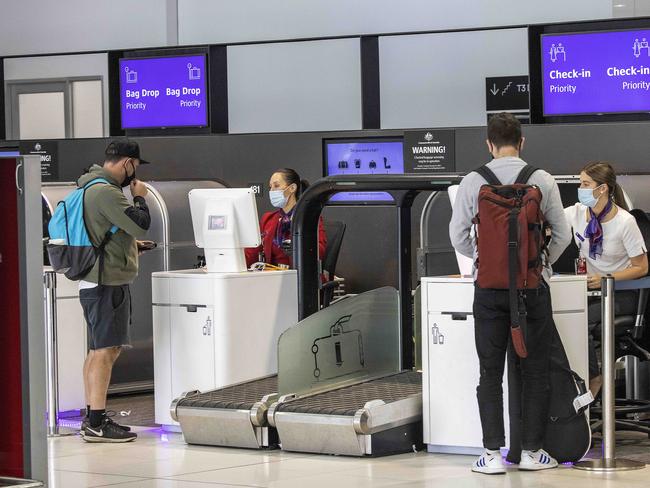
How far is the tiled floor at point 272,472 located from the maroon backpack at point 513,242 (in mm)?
655

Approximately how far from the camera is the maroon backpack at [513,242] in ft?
19.3

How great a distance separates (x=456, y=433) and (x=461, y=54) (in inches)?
299

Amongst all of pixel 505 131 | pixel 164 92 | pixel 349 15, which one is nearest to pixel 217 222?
pixel 505 131

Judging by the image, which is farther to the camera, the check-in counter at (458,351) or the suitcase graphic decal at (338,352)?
the suitcase graphic decal at (338,352)

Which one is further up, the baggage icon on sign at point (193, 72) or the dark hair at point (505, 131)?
the baggage icon on sign at point (193, 72)

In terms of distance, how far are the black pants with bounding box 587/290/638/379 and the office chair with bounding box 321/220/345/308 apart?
2229 mm

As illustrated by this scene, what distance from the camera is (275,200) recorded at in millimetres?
9008

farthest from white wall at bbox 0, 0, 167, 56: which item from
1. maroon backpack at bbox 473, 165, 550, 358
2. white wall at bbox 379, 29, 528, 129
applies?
maroon backpack at bbox 473, 165, 550, 358

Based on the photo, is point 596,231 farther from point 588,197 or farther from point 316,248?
point 316,248

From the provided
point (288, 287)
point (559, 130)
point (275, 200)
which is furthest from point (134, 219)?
point (559, 130)

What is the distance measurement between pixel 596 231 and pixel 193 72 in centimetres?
476

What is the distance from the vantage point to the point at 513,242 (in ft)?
19.3

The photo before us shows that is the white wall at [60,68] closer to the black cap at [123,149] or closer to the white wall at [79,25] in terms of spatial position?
the white wall at [79,25]

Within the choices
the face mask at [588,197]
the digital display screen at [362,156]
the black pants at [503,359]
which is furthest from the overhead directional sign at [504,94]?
the black pants at [503,359]
